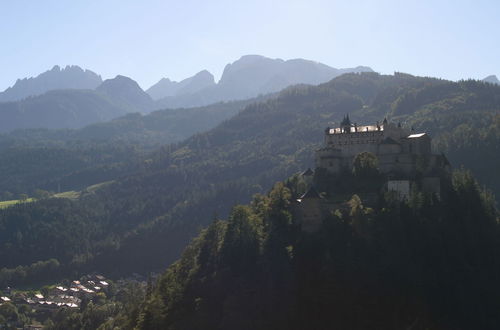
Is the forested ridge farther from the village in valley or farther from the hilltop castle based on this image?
the village in valley

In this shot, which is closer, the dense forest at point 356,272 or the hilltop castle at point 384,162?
the dense forest at point 356,272

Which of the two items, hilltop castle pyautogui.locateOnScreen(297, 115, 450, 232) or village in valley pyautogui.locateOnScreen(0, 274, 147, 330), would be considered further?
village in valley pyautogui.locateOnScreen(0, 274, 147, 330)

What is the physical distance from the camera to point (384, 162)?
328 ft

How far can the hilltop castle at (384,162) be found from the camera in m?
91.3

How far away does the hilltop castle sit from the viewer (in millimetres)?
91312

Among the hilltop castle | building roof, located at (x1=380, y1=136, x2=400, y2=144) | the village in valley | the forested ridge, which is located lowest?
the village in valley

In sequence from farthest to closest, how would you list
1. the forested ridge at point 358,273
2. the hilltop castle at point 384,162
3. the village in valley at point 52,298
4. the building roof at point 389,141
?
the village in valley at point 52,298 → the building roof at point 389,141 → the hilltop castle at point 384,162 → the forested ridge at point 358,273

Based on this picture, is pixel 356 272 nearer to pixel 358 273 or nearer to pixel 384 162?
pixel 358 273

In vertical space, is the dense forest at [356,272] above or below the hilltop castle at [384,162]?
below

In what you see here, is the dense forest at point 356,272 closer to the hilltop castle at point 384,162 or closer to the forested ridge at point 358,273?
the forested ridge at point 358,273

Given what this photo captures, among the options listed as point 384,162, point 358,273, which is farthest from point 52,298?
point 358,273

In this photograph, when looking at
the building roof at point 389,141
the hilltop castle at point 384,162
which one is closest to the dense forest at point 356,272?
the hilltop castle at point 384,162

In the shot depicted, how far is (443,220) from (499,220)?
12.6 meters

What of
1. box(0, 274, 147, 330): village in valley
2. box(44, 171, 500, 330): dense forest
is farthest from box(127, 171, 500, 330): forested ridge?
box(0, 274, 147, 330): village in valley
